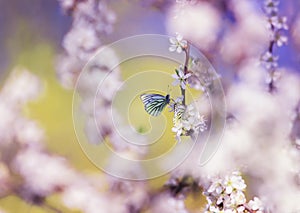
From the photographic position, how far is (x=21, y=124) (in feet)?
3.59

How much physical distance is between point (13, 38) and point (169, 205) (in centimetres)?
56

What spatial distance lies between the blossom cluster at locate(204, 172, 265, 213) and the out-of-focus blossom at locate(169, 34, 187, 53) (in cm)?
33

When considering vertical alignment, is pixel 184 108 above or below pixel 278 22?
below

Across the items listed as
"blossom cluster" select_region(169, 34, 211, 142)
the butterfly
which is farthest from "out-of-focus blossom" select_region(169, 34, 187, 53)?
the butterfly

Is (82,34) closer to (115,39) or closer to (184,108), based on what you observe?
(115,39)

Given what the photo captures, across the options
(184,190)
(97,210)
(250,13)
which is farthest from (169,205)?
(250,13)

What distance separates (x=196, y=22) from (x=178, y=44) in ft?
0.23

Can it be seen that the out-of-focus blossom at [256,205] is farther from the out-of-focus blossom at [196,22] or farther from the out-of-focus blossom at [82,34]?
the out-of-focus blossom at [82,34]

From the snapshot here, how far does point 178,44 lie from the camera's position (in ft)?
3.64

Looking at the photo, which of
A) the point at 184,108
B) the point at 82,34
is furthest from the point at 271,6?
the point at 82,34

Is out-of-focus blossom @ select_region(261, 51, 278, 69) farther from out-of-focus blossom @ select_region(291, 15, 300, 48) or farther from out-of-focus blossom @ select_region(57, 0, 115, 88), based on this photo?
out-of-focus blossom @ select_region(57, 0, 115, 88)

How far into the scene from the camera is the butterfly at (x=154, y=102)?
1.10 metres

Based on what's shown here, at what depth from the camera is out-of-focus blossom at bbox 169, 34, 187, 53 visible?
1107 millimetres

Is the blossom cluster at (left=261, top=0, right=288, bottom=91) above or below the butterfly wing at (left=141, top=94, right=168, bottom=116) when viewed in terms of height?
above
